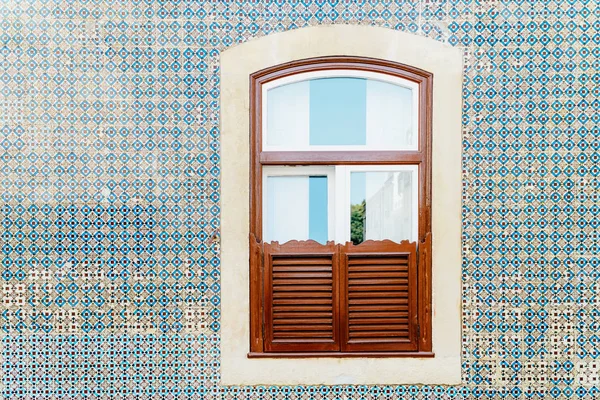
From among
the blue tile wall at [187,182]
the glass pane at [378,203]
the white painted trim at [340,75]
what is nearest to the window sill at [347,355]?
the blue tile wall at [187,182]

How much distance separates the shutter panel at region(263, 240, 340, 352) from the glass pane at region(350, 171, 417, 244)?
242mm

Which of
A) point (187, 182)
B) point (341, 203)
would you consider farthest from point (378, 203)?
point (187, 182)

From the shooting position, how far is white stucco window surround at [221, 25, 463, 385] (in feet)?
8.21

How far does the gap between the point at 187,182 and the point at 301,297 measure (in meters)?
1.01

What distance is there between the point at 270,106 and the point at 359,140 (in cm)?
61

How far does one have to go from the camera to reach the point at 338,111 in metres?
2.60

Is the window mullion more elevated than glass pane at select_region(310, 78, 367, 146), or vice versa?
glass pane at select_region(310, 78, 367, 146)

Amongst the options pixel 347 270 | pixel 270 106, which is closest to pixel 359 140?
pixel 270 106

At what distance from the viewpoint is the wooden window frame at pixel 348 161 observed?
99.0 inches

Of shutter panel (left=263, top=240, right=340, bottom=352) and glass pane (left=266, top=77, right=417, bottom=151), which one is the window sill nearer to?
shutter panel (left=263, top=240, right=340, bottom=352)

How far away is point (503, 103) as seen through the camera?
2.51m

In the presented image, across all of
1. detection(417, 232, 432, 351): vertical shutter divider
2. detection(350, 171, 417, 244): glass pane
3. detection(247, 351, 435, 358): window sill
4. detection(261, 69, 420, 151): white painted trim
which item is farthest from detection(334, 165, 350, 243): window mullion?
detection(247, 351, 435, 358): window sill

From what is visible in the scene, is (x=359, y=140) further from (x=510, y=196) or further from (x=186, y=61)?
(x=186, y=61)

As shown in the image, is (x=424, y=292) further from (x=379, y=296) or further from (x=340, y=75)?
(x=340, y=75)
